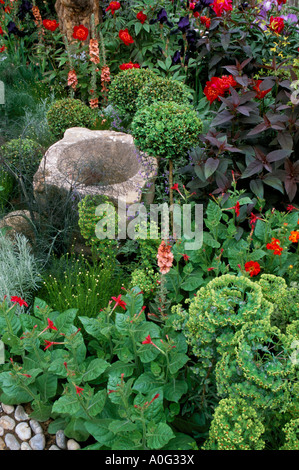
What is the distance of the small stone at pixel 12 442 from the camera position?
1.88m

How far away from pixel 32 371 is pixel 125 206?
4.51ft

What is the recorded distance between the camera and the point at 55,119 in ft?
13.3

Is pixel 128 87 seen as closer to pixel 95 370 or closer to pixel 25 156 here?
pixel 25 156

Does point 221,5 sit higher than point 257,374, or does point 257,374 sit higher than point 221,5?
point 221,5

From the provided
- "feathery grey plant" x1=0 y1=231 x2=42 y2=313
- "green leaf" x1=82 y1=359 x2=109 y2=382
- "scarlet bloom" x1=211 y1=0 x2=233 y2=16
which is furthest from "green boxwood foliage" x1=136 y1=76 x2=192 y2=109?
"green leaf" x1=82 y1=359 x2=109 y2=382

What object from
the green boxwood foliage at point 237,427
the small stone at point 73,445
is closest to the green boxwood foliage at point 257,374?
the green boxwood foliage at point 237,427

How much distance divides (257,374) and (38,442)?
1.03 m

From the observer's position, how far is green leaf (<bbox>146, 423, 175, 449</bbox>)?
64.1 inches

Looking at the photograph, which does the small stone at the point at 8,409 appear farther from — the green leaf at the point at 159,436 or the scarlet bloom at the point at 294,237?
the scarlet bloom at the point at 294,237

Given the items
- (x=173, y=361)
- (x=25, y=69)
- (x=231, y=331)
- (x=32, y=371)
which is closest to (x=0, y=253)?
(x=32, y=371)

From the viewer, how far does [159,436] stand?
164cm

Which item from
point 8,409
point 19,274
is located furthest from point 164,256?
point 19,274

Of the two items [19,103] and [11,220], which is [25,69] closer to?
[19,103]

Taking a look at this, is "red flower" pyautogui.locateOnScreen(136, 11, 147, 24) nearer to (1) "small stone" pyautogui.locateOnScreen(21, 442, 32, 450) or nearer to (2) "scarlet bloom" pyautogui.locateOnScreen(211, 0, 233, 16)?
(2) "scarlet bloom" pyautogui.locateOnScreen(211, 0, 233, 16)
